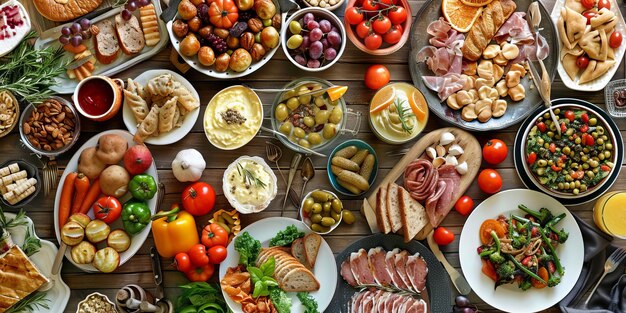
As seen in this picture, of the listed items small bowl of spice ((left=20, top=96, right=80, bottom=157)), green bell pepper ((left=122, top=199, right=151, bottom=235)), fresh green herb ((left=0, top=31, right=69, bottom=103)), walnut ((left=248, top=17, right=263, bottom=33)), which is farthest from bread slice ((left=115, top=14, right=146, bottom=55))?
green bell pepper ((left=122, top=199, right=151, bottom=235))

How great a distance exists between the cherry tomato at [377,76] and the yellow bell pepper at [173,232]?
4.04 ft

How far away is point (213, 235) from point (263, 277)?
0.34 meters

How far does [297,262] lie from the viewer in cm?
322

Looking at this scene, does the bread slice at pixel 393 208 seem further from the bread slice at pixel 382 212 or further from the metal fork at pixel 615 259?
the metal fork at pixel 615 259

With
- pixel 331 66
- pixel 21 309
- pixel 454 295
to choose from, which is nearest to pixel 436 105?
pixel 331 66

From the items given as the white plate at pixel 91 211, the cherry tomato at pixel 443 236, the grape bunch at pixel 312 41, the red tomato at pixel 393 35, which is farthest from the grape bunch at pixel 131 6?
the cherry tomato at pixel 443 236

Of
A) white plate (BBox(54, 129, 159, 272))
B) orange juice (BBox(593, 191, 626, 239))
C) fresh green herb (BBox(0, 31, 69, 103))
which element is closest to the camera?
fresh green herb (BBox(0, 31, 69, 103))

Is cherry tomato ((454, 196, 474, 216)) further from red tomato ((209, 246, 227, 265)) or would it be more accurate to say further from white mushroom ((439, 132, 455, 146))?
red tomato ((209, 246, 227, 265))

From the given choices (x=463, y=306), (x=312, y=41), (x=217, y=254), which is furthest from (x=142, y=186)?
(x=463, y=306)

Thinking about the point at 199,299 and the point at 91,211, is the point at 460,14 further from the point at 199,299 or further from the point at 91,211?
the point at 91,211

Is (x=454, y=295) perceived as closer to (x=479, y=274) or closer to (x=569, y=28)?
(x=479, y=274)

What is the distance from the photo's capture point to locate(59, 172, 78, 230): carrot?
3.18 meters

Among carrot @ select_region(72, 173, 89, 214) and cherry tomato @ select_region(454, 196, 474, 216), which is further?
cherry tomato @ select_region(454, 196, 474, 216)

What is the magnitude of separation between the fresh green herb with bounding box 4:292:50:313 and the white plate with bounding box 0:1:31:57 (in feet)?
4.22
